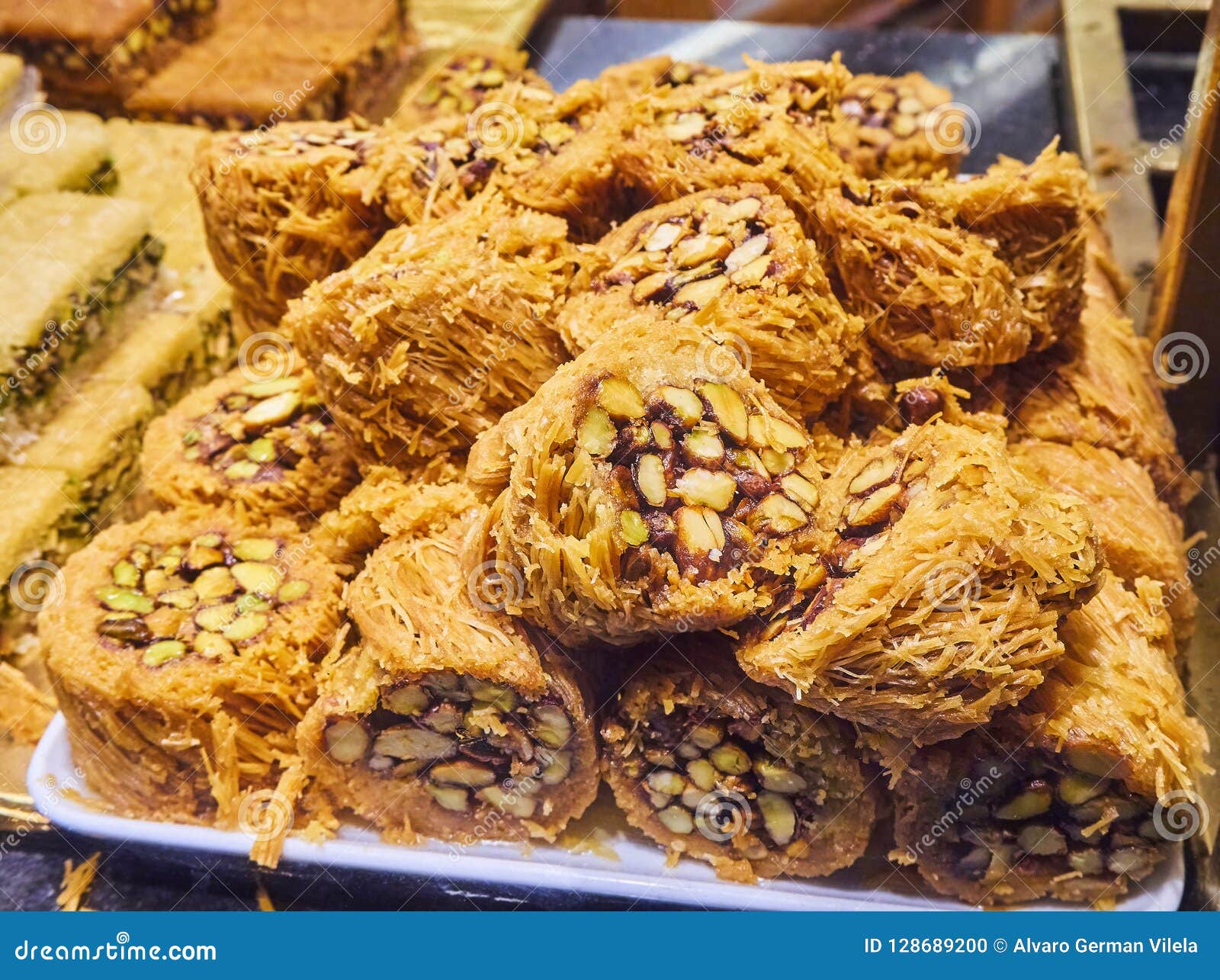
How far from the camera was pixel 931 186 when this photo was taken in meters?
2.68

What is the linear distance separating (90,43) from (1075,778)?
495 cm

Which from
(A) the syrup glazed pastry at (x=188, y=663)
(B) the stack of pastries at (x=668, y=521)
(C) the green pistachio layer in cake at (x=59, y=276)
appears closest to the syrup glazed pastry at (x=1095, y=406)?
(B) the stack of pastries at (x=668, y=521)

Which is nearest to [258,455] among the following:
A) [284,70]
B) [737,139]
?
[737,139]

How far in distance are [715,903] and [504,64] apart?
3.18 meters

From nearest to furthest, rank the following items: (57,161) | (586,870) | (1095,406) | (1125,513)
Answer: (586,870) → (1125,513) → (1095,406) → (57,161)

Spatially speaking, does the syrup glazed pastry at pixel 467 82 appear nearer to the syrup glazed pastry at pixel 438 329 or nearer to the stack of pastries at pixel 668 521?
the stack of pastries at pixel 668 521

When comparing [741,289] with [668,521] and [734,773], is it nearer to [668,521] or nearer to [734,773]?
[668,521]

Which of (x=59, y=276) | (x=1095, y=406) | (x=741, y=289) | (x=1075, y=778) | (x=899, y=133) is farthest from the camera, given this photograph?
(x=59, y=276)

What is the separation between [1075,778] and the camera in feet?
7.12

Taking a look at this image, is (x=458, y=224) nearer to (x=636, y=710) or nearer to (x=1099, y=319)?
(x=636, y=710)

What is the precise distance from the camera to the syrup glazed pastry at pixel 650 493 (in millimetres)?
1936

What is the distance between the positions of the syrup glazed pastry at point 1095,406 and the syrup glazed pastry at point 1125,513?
0.05 metres
